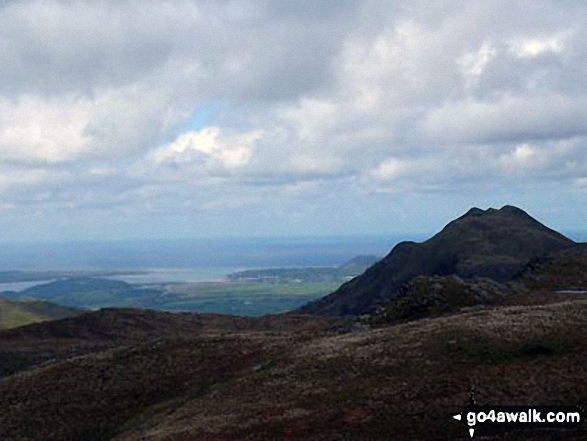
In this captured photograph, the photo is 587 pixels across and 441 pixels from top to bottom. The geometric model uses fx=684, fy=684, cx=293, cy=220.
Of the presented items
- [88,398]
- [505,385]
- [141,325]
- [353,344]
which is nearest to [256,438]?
[505,385]

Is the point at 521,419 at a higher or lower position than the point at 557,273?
lower

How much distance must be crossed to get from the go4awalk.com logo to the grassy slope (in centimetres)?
101

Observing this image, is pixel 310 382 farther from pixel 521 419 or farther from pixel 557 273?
pixel 557 273

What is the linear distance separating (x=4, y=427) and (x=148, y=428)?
1724 centimetres

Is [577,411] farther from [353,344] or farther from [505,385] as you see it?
[353,344]

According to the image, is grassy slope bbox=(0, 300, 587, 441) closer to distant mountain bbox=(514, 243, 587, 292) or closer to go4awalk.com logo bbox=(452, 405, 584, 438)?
go4awalk.com logo bbox=(452, 405, 584, 438)

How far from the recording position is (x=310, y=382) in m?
53.8

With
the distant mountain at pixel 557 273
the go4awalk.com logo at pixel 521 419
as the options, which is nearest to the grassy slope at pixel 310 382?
the go4awalk.com logo at pixel 521 419

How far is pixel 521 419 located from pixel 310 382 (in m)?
19.3

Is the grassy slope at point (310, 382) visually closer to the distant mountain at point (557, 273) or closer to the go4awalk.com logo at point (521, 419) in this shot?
the go4awalk.com logo at point (521, 419)

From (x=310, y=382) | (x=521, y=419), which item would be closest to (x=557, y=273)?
(x=310, y=382)

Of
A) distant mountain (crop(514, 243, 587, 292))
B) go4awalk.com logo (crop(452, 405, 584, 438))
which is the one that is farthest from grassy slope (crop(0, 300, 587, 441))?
distant mountain (crop(514, 243, 587, 292))

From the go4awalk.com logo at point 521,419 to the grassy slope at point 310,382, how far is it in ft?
3.30

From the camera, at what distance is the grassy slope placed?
4375cm
